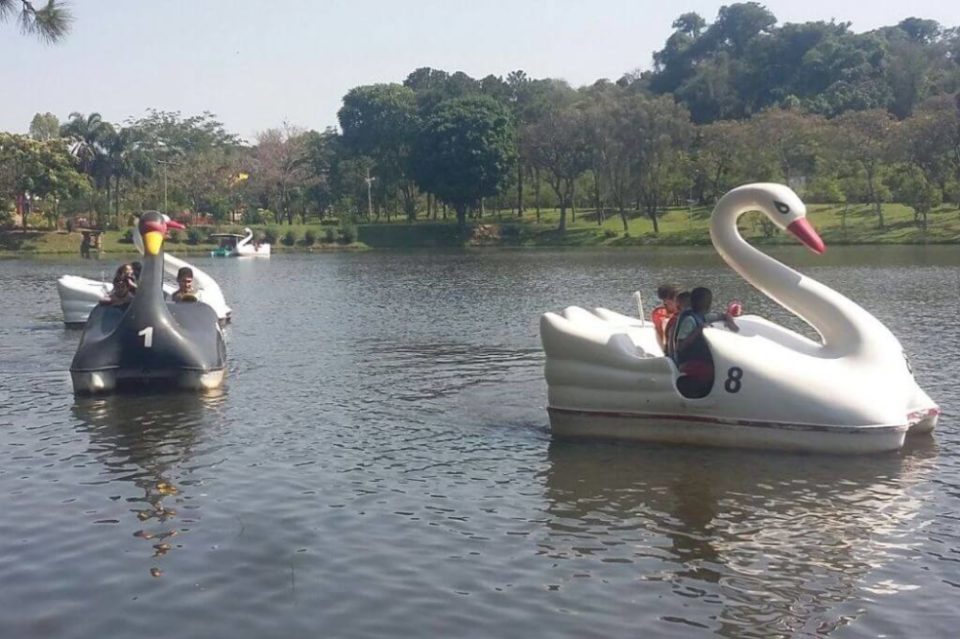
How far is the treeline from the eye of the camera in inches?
2822

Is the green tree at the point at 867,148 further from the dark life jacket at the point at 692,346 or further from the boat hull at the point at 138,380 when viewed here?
the dark life jacket at the point at 692,346

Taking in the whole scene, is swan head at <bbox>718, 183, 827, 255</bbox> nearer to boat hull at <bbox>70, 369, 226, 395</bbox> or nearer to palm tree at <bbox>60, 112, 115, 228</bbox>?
boat hull at <bbox>70, 369, 226, 395</bbox>

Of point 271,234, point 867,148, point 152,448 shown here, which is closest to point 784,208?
point 152,448

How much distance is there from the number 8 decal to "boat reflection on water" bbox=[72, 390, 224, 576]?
5341 mm

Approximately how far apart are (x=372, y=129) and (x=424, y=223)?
13.9 metres

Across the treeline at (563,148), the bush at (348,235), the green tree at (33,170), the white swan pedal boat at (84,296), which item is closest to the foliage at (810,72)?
the treeline at (563,148)

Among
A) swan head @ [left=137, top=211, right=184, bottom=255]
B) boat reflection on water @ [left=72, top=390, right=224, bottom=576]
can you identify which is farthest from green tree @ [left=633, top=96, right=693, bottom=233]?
boat reflection on water @ [left=72, top=390, right=224, bottom=576]

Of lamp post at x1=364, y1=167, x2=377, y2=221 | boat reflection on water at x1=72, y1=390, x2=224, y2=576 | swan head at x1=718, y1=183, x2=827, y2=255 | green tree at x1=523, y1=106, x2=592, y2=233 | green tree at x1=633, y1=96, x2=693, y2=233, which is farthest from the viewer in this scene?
lamp post at x1=364, y1=167, x2=377, y2=221

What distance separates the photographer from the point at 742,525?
926 centimetres

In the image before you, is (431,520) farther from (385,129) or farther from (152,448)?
(385,129)

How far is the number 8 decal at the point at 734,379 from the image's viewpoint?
11.4 m

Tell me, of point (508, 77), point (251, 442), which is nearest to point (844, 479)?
point (251, 442)

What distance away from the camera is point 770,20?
124m

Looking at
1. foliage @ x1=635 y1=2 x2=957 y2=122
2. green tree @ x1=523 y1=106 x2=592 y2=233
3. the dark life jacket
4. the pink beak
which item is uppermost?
foliage @ x1=635 y1=2 x2=957 y2=122
